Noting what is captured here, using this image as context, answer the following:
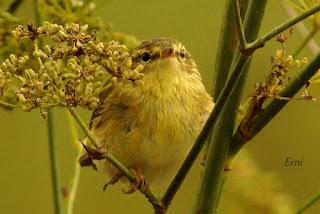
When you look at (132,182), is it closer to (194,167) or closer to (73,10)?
(73,10)

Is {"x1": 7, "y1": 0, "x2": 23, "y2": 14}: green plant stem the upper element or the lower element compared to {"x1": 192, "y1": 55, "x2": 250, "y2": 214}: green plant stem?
upper

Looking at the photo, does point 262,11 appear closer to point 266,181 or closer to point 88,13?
point 266,181

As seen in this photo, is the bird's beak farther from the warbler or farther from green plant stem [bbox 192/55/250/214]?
green plant stem [bbox 192/55/250/214]

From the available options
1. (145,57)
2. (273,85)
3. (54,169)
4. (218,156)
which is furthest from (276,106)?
(145,57)

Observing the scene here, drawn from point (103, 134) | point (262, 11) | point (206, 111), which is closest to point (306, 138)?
point (206, 111)

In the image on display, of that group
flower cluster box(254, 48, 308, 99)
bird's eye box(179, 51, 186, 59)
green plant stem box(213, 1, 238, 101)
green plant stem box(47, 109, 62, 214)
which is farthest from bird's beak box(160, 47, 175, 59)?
flower cluster box(254, 48, 308, 99)

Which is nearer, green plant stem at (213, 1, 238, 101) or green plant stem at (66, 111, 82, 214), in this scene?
green plant stem at (213, 1, 238, 101)

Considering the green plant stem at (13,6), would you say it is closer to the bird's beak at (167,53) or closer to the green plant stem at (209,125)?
the bird's beak at (167,53)

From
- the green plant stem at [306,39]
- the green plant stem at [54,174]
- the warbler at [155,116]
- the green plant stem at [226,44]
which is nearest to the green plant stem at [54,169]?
the green plant stem at [54,174]
